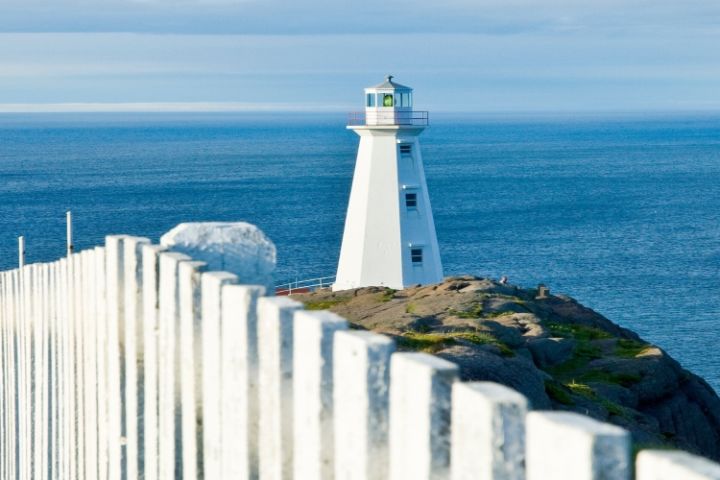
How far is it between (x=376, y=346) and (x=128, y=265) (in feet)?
4.95

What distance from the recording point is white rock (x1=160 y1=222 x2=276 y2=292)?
3184 millimetres

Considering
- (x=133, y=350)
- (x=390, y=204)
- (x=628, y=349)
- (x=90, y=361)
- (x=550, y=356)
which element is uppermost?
(x=133, y=350)

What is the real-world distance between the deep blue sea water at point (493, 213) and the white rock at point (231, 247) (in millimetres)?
44204

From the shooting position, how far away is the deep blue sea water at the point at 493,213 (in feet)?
205

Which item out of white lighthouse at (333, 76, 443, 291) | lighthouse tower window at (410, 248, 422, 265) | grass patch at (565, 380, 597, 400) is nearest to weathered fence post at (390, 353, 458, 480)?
grass patch at (565, 380, 597, 400)

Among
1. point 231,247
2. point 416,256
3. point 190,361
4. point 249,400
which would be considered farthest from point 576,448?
point 416,256

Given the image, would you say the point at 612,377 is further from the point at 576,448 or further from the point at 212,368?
the point at 576,448

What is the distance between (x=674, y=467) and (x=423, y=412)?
19.8 inches

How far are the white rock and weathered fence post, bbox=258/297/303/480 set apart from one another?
715mm

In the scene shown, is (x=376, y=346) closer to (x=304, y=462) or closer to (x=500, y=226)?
(x=304, y=462)

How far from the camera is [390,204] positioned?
38.3 meters

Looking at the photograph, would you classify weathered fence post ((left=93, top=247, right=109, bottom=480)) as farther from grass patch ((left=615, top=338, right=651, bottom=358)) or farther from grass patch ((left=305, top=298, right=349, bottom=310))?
grass patch ((left=305, top=298, right=349, bottom=310))

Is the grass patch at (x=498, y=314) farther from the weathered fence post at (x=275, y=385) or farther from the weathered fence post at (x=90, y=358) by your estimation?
the weathered fence post at (x=275, y=385)

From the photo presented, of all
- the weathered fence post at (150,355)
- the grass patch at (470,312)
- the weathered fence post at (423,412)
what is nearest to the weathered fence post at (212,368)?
the weathered fence post at (150,355)
